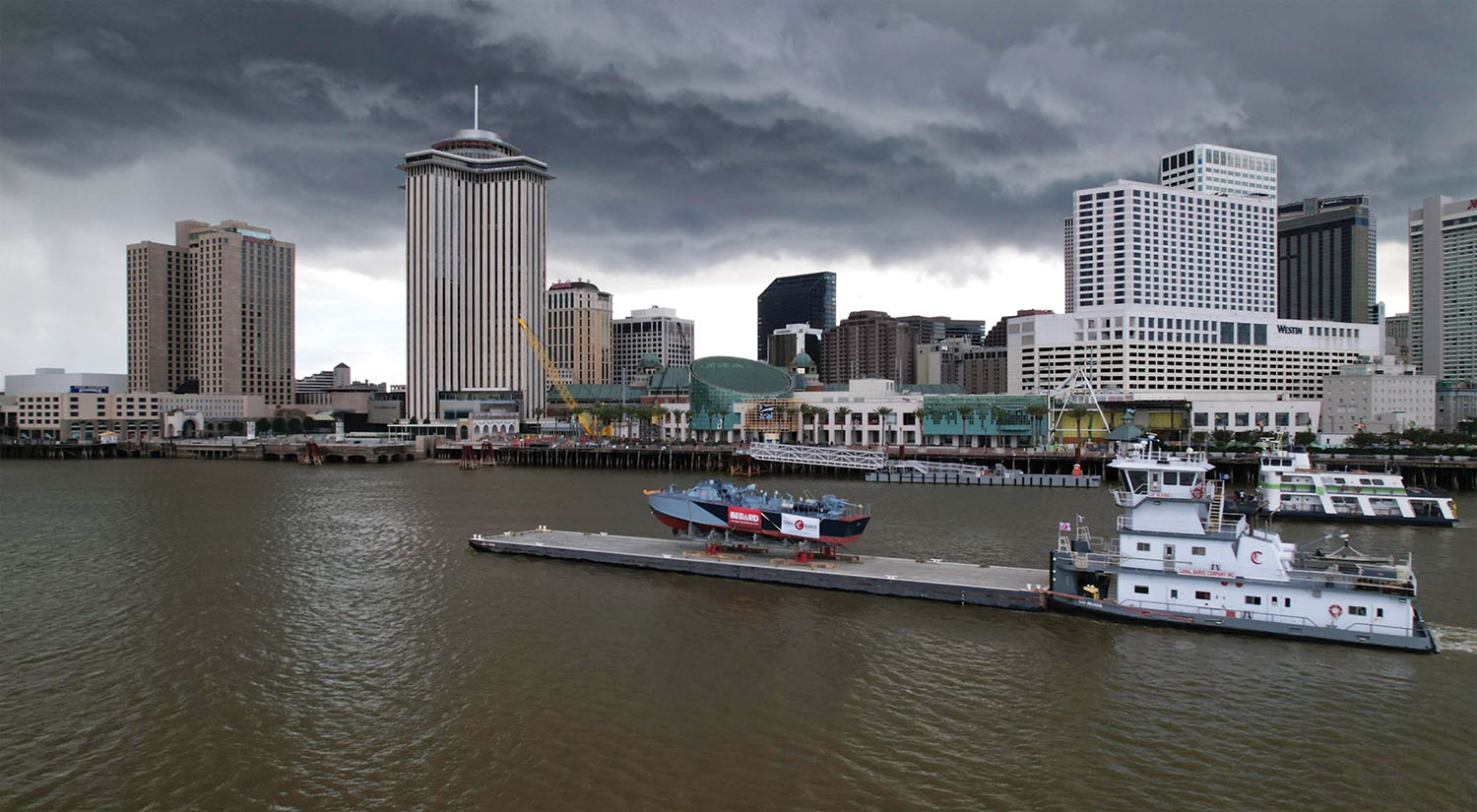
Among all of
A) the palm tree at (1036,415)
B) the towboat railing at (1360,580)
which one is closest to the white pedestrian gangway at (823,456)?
the palm tree at (1036,415)

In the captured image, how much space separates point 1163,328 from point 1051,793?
18058cm

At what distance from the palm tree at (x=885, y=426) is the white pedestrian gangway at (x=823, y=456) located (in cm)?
1910

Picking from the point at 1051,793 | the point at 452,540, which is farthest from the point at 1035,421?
the point at 1051,793

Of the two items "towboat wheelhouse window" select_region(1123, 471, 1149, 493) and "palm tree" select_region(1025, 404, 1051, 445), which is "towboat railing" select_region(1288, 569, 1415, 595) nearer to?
"towboat wheelhouse window" select_region(1123, 471, 1149, 493)

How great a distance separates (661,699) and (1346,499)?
218 feet

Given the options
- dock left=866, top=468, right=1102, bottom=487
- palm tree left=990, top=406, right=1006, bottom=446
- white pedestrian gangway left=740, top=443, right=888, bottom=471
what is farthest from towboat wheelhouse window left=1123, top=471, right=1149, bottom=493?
palm tree left=990, top=406, right=1006, bottom=446

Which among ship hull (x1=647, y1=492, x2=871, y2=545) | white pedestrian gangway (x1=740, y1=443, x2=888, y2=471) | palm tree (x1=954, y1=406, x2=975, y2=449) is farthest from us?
palm tree (x1=954, y1=406, x2=975, y2=449)

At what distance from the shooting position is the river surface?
23.1m

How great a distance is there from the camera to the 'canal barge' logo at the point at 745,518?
46.4 m

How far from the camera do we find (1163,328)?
18275 centimetres

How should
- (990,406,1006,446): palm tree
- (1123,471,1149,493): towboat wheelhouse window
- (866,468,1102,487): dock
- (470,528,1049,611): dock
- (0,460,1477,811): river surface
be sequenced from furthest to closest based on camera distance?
(990,406,1006,446): palm tree, (866,468,1102,487): dock, (470,528,1049,611): dock, (1123,471,1149,493): towboat wheelhouse window, (0,460,1477,811): river surface

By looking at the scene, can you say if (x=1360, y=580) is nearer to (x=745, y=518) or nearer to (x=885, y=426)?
(x=745, y=518)

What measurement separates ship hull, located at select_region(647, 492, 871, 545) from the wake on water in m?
23.6

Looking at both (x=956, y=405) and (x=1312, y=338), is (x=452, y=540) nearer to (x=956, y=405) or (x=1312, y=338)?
(x=956, y=405)
